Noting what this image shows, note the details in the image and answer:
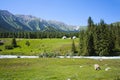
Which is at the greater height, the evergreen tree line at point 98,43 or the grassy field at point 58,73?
the evergreen tree line at point 98,43

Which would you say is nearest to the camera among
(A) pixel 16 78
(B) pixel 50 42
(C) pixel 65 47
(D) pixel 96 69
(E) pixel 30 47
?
(A) pixel 16 78

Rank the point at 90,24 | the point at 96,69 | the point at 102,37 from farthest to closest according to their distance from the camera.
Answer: the point at 90,24, the point at 102,37, the point at 96,69

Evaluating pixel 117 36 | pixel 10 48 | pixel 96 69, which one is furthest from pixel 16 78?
pixel 10 48

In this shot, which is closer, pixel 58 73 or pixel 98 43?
pixel 58 73

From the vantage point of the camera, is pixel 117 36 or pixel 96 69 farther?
pixel 117 36

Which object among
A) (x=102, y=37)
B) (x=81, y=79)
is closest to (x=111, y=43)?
(x=102, y=37)

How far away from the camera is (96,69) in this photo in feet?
175

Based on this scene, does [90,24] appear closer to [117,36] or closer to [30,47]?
[117,36]

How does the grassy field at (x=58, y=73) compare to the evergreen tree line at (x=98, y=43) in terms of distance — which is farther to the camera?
the evergreen tree line at (x=98, y=43)

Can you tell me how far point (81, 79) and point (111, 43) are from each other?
88200 millimetres

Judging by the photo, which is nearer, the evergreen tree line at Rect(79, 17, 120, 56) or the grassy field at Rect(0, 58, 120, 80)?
the grassy field at Rect(0, 58, 120, 80)

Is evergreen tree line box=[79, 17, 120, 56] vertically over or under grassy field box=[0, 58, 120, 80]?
over

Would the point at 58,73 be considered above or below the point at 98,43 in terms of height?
below

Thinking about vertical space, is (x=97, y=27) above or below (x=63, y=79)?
above
